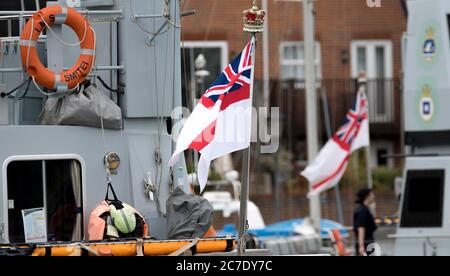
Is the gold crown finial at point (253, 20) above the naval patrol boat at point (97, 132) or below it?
above

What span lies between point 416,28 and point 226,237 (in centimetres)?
891

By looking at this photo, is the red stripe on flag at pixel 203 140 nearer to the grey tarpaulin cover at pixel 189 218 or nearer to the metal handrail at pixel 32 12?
the grey tarpaulin cover at pixel 189 218

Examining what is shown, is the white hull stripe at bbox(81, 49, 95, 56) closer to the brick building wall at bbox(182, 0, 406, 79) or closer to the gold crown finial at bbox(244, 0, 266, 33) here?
the gold crown finial at bbox(244, 0, 266, 33)

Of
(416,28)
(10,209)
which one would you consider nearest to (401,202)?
(416,28)

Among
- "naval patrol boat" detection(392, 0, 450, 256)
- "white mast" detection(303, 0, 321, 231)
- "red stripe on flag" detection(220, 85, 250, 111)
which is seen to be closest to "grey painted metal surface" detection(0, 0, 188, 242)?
"red stripe on flag" detection(220, 85, 250, 111)

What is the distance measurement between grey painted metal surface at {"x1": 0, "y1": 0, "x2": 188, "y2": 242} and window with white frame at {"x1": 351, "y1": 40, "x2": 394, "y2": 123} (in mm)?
22452

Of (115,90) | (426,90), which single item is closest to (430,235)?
(426,90)

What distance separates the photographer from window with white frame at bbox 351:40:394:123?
36.3 metres

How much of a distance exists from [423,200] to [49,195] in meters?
8.32

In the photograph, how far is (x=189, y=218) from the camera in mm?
12914

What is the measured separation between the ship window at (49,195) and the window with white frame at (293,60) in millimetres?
22012

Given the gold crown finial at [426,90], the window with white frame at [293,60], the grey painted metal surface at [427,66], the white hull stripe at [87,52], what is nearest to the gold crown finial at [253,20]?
the white hull stripe at [87,52]

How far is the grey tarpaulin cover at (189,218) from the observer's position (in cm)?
1291
